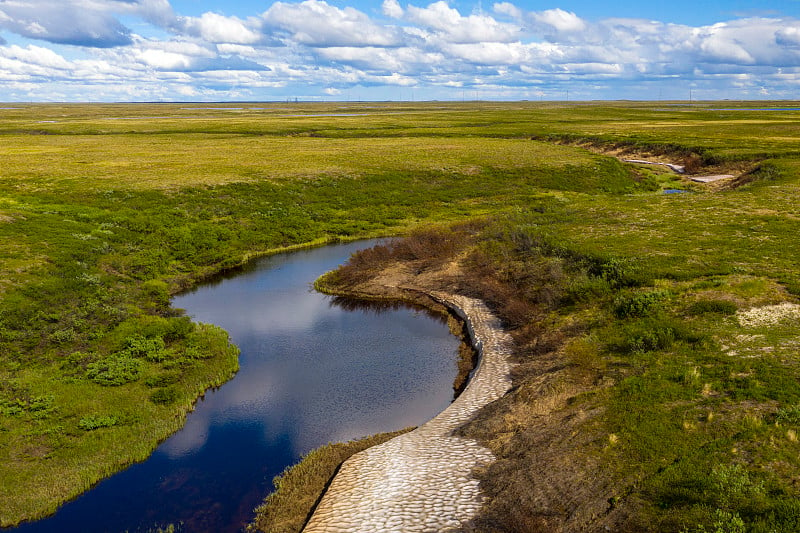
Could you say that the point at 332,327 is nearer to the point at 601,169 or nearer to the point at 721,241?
the point at 721,241

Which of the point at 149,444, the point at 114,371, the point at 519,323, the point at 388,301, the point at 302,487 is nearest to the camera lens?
the point at 302,487

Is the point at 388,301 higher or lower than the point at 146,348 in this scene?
lower

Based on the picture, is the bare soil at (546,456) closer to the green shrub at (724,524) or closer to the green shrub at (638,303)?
the green shrub at (724,524)

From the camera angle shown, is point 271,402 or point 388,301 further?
point 388,301

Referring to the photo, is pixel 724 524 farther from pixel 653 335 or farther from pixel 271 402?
pixel 271 402

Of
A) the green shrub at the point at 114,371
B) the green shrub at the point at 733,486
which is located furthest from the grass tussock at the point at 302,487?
the green shrub at the point at 733,486

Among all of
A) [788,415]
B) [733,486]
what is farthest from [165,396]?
[788,415]

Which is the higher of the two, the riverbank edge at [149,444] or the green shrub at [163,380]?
the green shrub at [163,380]

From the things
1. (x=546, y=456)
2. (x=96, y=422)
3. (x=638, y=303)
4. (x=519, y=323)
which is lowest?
(x=96, y=422)
